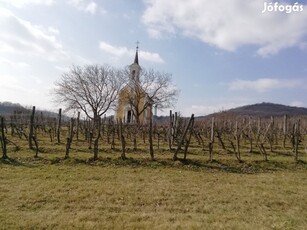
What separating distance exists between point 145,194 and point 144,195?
120 mm

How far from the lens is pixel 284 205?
340 inches

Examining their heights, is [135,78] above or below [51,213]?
above

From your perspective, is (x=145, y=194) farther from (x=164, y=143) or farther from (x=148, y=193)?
(x=164, y=143)

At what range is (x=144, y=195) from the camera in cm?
910

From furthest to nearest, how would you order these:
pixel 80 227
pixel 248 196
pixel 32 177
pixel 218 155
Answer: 1. pixel 218 155
2. pixel 32 177
3. pixel 248 196
4. pixel 80 227

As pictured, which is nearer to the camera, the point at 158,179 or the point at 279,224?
the point at 279,224

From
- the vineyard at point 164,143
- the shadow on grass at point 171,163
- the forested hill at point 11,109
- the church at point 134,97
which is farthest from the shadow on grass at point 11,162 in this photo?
the church at point 134,97

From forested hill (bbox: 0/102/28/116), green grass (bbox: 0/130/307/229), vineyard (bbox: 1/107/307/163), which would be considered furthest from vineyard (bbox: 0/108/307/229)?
forested hill (bbox: 0/102/28/116)

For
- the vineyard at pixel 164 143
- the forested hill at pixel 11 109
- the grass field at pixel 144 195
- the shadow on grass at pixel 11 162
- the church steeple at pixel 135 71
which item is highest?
the church steeple at pixel 135 71

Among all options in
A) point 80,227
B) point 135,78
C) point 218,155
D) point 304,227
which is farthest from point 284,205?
point 135,78

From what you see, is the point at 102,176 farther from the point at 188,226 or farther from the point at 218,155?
the point at 218,155

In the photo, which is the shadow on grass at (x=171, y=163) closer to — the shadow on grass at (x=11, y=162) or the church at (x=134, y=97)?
the shadow on grass at (x=11, y=162)

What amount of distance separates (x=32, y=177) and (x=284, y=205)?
25.7 ft

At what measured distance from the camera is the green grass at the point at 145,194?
6.78 meters
